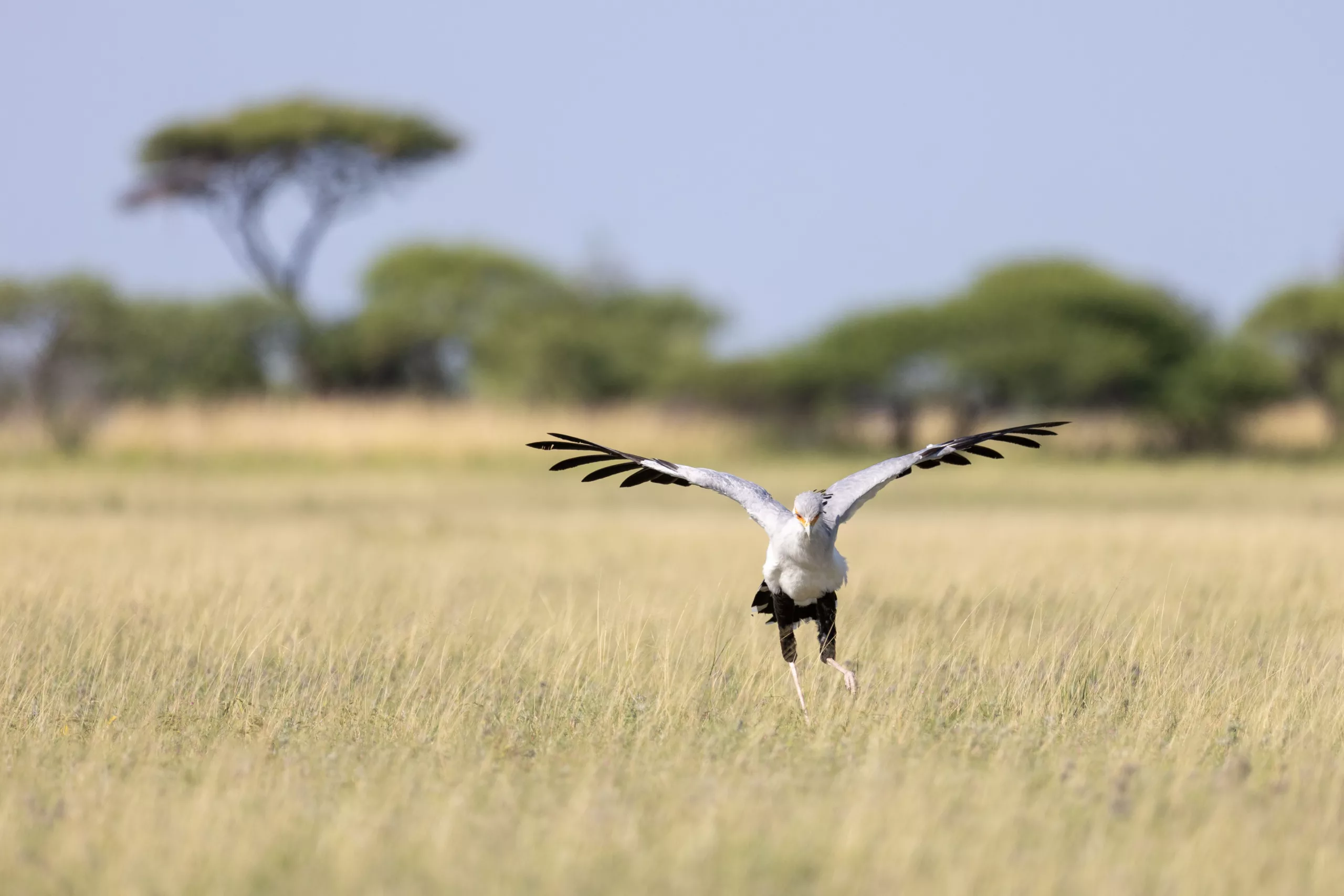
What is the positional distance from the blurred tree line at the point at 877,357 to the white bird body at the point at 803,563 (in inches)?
1033

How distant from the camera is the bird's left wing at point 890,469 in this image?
275 inches

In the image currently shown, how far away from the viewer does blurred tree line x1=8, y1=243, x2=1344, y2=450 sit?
1398 inches

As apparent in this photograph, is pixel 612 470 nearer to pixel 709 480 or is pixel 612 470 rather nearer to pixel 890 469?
pixel 709 480

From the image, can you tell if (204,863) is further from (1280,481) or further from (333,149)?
(333,149)

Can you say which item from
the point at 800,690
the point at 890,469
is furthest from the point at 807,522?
the point at 800,690

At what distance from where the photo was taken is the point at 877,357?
37.3 meters

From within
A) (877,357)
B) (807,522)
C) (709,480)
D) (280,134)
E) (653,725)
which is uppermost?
(280,134)

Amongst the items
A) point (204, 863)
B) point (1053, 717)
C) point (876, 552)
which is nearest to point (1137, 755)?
point (1053, 717)

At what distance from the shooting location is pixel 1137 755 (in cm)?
588

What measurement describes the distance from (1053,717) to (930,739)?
24.3 inches

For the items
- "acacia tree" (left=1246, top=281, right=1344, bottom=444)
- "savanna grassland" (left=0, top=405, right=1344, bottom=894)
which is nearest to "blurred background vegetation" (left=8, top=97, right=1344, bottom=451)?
"acacia tree" (left=1246, top=281, right=1344, bottom=444)

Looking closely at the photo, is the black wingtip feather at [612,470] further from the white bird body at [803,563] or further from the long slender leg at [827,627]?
the long slender leg at [827,627]

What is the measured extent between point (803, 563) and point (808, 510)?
36 cm

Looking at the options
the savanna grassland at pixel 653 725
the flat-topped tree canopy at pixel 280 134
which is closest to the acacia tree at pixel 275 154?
the flat-topped tree canopy at pixel 280 134
